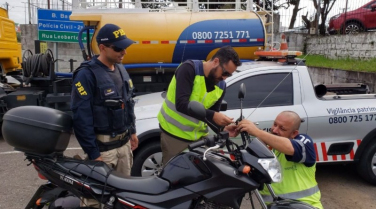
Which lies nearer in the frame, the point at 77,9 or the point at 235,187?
the point at 235,187

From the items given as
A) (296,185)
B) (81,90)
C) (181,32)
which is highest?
(181,32)

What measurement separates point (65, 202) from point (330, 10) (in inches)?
426

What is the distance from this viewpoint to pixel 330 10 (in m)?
11.2

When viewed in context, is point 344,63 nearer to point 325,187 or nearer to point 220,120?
point 325,187

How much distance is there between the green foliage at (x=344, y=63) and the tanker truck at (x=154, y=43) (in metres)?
1.84

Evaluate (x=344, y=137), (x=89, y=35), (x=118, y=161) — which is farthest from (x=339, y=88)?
(x=89, y=35)

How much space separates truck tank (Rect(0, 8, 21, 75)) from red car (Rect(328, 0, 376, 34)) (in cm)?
915

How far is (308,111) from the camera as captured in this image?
4.36 m

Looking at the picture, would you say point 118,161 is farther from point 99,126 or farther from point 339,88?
point 339,88

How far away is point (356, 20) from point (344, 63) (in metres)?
1.89

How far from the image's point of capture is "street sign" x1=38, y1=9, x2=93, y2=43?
11.0 metres

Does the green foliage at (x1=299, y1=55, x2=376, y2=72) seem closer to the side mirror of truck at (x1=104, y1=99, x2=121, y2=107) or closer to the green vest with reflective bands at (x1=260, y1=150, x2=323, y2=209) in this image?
the green vest with reflective bands at (x1=260, y1=150, x2=323, y2=209)

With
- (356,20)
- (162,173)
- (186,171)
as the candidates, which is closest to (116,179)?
(162,173)

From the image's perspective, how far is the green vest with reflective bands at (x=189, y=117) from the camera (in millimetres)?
2949
